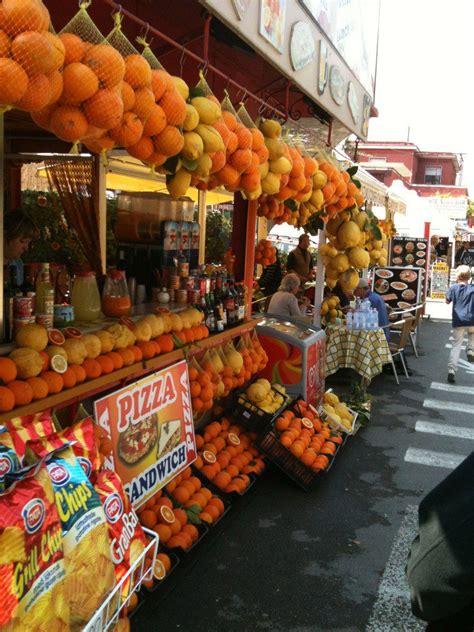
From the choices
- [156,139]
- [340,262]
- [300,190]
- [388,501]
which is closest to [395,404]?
[340,262]

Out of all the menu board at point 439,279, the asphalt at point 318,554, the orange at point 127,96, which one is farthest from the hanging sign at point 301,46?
the menu board at point 439,279

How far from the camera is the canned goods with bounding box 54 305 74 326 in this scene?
10.9ft

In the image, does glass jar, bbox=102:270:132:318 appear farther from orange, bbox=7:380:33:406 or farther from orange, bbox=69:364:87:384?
orange, bbox=7:380:33:406

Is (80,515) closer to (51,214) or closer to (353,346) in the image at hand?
(353,346)

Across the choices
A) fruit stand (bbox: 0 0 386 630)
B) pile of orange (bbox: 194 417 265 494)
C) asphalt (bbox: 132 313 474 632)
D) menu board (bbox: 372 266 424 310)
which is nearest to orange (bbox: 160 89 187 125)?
fruit stand (bbox: 0 0 386 630)

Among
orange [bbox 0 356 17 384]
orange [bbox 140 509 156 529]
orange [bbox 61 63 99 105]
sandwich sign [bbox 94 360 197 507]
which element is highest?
orange [bbox 61 63 99 105]

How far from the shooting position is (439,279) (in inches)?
815

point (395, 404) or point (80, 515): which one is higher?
point (80, 515)

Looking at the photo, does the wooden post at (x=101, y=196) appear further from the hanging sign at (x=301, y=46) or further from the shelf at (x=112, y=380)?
the hanging sign at (x=301, y=46)

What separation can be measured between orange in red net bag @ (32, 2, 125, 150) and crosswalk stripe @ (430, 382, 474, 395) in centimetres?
755

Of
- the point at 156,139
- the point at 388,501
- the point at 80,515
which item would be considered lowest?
the point at 388,501

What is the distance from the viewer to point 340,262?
254 inches

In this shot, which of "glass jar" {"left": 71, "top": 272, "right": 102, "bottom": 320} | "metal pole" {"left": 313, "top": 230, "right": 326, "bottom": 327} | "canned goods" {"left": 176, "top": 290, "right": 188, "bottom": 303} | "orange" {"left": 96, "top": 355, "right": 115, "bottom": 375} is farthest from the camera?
"metal pole" {"left": 313, "top": 230, "right": 326, "bottom": 327}

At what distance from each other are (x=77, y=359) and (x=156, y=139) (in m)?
1.27
